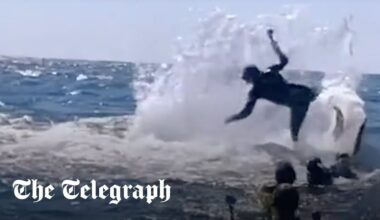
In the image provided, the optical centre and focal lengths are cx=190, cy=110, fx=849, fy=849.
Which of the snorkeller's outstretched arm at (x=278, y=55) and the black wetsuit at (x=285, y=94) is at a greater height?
the snorkeller's outstretched arm at (x=278, y=55)

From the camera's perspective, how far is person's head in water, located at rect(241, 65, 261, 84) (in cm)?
220

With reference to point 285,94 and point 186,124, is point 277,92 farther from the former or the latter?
point 186,124

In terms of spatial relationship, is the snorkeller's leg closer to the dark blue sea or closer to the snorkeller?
the snorkeller

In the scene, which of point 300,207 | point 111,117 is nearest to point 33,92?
point 111,117

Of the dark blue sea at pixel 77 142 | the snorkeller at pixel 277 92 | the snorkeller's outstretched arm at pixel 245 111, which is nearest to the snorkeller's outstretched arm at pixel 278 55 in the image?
the snorkeller at pixel 277 92

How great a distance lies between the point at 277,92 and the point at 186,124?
0.25m

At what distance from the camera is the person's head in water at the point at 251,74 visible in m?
2.20

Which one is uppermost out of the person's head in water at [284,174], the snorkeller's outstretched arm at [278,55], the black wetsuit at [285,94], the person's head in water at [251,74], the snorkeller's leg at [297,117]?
the snorkeller's outstretched arm at [278,55]

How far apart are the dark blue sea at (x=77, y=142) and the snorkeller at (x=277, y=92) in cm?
16

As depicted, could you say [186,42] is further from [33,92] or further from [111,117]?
[33,92]

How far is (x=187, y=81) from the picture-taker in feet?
7.17

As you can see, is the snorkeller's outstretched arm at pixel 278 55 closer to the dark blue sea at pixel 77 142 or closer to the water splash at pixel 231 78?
the water splash at pixel 231 78

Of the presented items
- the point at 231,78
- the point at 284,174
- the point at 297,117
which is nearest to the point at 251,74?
the point at 231,78

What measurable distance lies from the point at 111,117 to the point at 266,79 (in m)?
0.42
